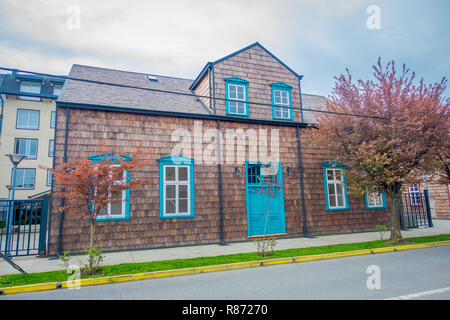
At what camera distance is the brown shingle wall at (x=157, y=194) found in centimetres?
951

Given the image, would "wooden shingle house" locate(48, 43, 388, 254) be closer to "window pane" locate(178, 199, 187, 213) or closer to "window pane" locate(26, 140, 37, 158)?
"window pane" locate(178, 199, 187, 213)

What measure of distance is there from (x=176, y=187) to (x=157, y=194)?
0.78 m

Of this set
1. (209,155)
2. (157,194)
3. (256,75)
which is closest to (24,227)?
(157,194)

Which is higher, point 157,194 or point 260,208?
point 157,194

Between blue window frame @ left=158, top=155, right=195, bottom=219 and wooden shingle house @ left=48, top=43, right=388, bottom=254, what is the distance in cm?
4

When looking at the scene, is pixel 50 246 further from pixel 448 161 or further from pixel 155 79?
pixel 448 161

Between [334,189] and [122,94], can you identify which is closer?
[122,94]

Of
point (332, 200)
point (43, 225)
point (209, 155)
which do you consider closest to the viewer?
point (43, 225)

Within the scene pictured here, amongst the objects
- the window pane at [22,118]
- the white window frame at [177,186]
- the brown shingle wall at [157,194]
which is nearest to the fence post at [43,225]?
the brown shingle wall at [157,194]

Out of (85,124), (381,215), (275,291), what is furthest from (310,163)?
(85,124)

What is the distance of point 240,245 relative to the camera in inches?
409

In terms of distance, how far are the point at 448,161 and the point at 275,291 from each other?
1197cm

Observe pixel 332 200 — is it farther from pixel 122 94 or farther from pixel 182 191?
pixel 122 94

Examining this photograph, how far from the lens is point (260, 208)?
11.7 metres
